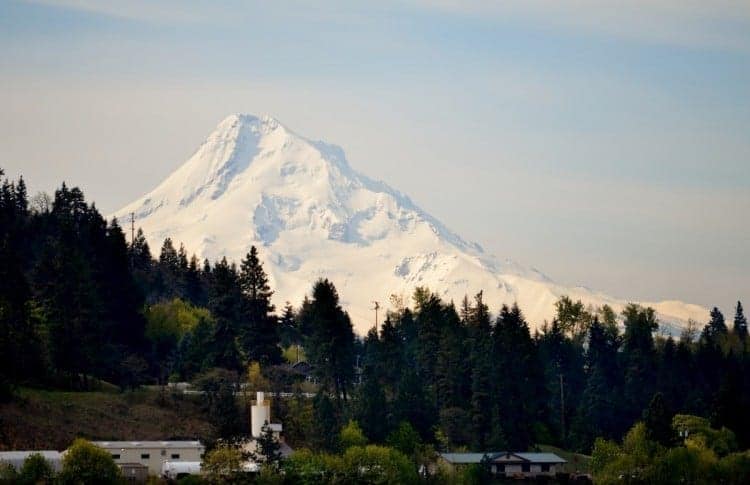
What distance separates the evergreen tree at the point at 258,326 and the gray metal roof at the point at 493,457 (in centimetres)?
1593

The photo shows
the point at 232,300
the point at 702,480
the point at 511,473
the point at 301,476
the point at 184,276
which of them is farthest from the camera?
the point at 184,276

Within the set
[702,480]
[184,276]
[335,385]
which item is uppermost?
[184,276]

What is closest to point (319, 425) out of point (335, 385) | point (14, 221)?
point (335, 385)

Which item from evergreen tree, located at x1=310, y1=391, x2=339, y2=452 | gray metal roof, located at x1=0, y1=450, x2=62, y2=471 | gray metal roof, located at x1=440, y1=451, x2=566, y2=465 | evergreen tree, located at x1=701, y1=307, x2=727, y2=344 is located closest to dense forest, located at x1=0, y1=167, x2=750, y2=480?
evergreen tree, located at x1=310, y1=391, x2=339, y2=452

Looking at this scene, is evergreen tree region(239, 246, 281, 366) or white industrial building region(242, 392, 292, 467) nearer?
white industrial building region(242, 392, 292, 467)

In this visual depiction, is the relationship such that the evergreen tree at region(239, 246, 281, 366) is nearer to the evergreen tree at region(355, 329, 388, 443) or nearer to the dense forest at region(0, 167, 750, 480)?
the dense forest at region(0, 167, 750, 480)

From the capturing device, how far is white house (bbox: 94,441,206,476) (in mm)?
93750

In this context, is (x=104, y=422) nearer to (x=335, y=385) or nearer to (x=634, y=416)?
(x=335, y=385)

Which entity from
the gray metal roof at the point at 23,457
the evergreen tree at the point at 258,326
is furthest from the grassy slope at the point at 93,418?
the evergreen tree at the point at 258,326

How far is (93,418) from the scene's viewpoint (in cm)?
10019

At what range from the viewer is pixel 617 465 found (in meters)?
101

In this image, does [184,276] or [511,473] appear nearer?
[511,473]

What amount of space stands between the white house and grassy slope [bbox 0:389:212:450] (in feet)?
8.44

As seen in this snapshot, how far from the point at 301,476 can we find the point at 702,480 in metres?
24.7
